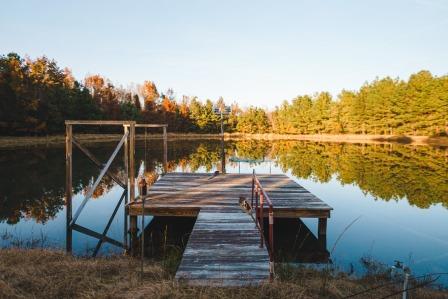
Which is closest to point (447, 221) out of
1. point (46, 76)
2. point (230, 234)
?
point (230, 234)

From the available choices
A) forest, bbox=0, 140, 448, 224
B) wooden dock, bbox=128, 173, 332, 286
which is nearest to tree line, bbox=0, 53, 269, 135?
forest, bbox=0, 140, 448, 224

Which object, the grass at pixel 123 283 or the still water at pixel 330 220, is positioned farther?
the still water at pixel 330 220

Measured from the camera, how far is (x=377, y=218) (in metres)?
11.4

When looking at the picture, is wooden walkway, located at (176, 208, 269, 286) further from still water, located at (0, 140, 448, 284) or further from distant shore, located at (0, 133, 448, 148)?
distant shore, located at (0, 133, 448, 148)

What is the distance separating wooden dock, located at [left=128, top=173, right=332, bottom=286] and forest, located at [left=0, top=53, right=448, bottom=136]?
35.1 meters

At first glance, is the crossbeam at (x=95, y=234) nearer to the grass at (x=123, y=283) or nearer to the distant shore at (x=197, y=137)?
the grass at (x=123, y=283)

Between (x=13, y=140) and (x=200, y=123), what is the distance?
1662 inches

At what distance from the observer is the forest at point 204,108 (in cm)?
4088

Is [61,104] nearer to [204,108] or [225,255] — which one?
[204,108]

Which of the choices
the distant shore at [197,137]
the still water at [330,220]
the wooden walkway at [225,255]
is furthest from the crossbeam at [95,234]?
the distant shore at [197,137]

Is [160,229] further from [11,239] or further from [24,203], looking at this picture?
[24,203]

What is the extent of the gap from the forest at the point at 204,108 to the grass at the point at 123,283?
38885 mm

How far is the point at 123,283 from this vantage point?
4.80 metres

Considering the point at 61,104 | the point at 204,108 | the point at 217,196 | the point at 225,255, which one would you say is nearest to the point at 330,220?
the point at 217,196
